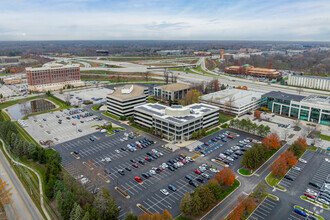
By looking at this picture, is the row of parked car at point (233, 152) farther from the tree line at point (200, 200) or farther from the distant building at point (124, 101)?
the distant building at point (124, 101)

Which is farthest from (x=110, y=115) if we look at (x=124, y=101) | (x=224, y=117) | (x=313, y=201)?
(x=313, y=201)

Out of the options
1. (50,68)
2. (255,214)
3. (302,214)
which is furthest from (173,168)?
(50,68)

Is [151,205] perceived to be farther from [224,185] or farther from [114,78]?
[114,78]

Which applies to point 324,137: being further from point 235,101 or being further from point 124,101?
point 124,101

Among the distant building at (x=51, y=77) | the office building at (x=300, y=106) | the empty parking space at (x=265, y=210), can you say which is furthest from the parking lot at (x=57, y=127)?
the office building at (x=300, y=106)

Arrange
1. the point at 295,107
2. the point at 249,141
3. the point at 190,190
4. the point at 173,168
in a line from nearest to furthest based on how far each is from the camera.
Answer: the point at 190,190
the point at 173,168
the point at 249,141
the point at 295,107

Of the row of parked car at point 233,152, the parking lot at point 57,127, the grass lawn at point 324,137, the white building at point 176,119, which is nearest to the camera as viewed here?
the row of parked car at point 233,152

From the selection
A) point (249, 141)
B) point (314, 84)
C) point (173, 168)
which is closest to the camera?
point (173, 168)
